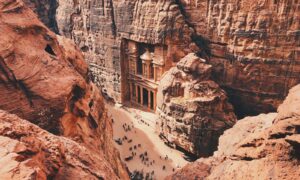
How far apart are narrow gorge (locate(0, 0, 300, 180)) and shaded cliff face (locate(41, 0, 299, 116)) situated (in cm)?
8

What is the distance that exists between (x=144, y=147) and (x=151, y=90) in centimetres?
640

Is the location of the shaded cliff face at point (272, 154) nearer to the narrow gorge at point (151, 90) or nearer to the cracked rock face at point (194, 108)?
the narrow gorge at point (151, 90)

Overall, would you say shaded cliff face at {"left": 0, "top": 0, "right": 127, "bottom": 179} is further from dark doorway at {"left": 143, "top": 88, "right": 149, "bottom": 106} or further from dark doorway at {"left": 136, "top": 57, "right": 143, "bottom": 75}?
dark doorway at {"left": 143, "top": 88, "right": 149, "bottom": 106}

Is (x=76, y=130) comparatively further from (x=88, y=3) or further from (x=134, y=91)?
(x=88, y=3)

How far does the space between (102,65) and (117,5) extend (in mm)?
6993

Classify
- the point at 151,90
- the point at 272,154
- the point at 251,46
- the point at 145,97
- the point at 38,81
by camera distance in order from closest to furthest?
the point at 272,154
the point at 38,81
the point at 251,46
the point at 151,90
the point at 145,97

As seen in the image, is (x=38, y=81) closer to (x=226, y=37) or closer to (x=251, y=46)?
(x=251, y=46)

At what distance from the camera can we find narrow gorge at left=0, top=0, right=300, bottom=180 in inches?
217

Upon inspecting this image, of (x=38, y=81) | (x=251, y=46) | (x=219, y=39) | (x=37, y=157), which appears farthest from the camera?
Result: (x=219, y=39)

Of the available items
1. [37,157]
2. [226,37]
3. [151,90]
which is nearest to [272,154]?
[37,157]

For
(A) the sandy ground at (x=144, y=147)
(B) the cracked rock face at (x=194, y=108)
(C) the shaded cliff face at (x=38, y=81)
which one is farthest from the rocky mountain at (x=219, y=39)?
(C) the shaded cliff face at (x=38, y=81)

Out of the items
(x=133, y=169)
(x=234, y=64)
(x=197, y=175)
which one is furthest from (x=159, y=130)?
(x=197, y=175)

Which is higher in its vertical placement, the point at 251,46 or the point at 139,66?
the point at 251,46

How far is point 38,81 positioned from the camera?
7.14 meters
